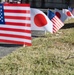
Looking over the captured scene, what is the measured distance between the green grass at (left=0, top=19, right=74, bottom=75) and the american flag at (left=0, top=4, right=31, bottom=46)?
366mm

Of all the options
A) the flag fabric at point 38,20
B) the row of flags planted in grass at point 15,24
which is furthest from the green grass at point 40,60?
the flag fabric at point 38,20

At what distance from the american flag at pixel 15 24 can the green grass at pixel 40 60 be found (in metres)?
0.37

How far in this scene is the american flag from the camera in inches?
349

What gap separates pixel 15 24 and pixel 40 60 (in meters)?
2.05

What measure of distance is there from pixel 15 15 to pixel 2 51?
1.19 meters

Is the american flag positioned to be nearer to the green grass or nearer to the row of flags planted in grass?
the row of flags planted in grass

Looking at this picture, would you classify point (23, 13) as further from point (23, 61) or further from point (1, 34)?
point (23, 61)

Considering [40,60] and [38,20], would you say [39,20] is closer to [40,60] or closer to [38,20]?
[38,20]

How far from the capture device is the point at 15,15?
895 cm

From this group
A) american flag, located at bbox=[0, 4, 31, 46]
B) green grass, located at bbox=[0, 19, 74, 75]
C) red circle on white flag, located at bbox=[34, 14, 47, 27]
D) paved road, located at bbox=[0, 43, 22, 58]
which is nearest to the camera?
green grass, located at bbox=[0, 19, 74, 75]

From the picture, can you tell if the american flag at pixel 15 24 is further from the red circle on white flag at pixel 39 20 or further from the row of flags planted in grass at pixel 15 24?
the red circle on white flag at pixel 39 20

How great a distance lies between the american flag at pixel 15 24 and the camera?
29.1ft

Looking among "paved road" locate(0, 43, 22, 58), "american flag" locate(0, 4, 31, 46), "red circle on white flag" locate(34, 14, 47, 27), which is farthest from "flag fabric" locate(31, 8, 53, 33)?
"american flag" locate(0, 4, 31, 46)

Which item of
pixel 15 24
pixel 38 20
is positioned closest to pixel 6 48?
pixel 15 24
